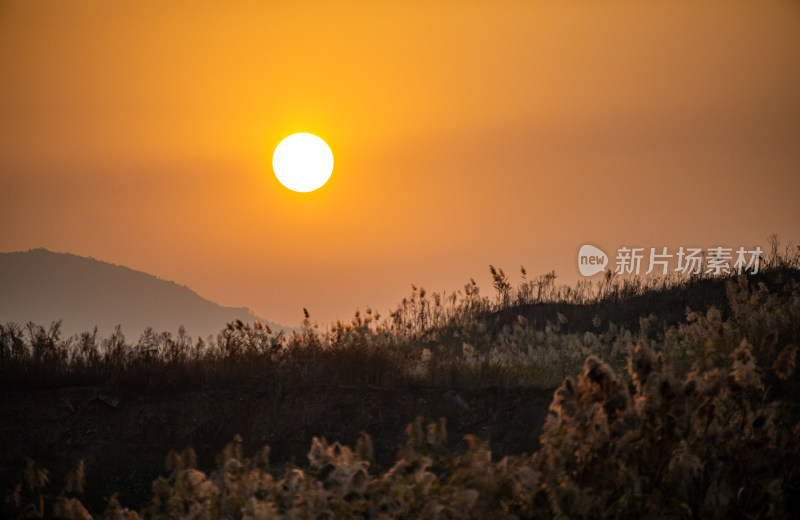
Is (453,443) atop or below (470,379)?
below

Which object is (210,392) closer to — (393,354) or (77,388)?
(77,388)

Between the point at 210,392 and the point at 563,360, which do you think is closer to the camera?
the point at 210,392

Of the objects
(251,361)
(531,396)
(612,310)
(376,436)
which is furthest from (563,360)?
(612,310)

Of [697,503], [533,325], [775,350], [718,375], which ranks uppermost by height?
[533,325]

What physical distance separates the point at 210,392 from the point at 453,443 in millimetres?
3061

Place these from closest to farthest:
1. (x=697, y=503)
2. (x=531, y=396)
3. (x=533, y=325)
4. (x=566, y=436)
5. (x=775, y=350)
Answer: (x=566, y=436)
(x=697, y=503)
(x=775, y=350)
(x=531, y=396)
(x=533, y=325)

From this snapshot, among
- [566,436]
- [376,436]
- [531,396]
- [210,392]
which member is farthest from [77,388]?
[566,436]

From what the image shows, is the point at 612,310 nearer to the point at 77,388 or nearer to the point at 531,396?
the point at 531,396

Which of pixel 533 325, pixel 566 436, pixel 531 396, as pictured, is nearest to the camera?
pixel 566 436

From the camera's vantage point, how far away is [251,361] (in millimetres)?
10148

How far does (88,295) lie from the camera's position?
272ft

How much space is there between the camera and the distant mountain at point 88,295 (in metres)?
74.8

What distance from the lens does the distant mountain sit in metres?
74.8

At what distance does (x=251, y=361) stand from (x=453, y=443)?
3.05m
